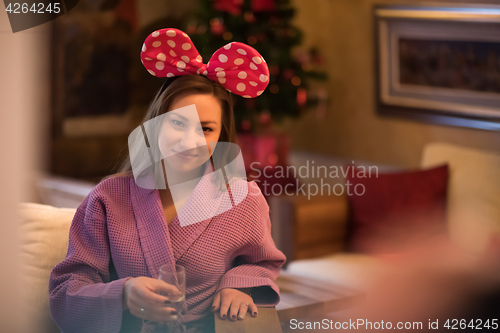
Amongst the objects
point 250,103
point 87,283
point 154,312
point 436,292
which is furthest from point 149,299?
point 250,103

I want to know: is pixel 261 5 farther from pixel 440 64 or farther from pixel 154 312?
pixel 154 312

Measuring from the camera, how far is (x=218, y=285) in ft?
2.60

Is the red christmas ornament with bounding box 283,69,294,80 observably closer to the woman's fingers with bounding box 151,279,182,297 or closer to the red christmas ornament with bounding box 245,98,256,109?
the red christmas ornament with bounding box 245,98,256,109

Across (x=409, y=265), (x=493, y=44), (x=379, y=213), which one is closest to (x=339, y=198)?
(x=379, y=213)

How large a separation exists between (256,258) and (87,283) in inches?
10.2

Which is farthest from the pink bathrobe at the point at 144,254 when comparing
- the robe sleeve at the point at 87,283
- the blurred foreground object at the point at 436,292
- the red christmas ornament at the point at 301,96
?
the red christmas ornament at the point at 301,96

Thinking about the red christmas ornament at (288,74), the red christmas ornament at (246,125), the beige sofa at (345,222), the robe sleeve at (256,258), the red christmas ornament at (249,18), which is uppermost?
the red christmas ornament at (249,18)

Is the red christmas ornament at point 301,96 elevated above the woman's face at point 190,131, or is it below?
below

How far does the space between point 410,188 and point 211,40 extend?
111 cm

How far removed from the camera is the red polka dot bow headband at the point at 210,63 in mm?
744

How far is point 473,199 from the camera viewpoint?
177 cm

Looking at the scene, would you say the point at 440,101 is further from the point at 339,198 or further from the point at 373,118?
the point at 339,198

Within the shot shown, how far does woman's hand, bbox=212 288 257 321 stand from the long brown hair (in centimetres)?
24

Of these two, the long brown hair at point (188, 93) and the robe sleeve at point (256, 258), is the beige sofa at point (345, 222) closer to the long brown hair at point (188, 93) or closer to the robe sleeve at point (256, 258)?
the robe sleeve at point (256, 258)
